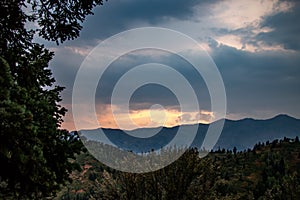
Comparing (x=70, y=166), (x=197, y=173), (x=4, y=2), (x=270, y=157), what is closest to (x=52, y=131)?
(x=70, y=166)

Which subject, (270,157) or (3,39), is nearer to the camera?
(3,39)

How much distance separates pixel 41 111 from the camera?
889cm

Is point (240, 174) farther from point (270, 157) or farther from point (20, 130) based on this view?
point (20, 130)

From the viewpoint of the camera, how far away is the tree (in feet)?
24.6

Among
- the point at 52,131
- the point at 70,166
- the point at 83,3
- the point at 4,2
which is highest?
the point at 83,3

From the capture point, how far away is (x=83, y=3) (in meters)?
10.9

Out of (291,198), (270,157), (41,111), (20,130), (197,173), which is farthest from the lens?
(270,157)

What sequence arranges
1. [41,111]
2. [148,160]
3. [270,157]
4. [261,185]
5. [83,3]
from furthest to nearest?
[270,157], [261,185], [148,160], [83,3], [41,111]

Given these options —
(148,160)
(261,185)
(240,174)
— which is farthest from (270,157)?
(148,160)

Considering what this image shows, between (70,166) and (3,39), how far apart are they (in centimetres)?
357

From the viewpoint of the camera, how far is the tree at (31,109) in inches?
296

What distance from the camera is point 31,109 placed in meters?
8.65

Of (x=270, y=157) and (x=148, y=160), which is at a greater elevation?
(x=270, y=157)

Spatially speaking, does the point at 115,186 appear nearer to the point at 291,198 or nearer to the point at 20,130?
the point at 20,130
